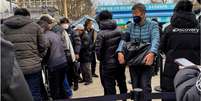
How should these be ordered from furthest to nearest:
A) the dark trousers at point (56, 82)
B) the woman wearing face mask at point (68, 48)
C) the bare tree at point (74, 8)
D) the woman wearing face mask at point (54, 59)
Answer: the bare tree at point (74, 8) → the woman wearing face mask at point (68, 48) → the dark trousers at point (56, 82) → the woman wearing face mask at point (54, 59)

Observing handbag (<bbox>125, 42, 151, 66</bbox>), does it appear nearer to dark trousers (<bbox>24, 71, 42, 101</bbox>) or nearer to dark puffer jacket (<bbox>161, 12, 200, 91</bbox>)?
dark puffer jacket (<bbox>161, 12, 200, 91</bbox>)

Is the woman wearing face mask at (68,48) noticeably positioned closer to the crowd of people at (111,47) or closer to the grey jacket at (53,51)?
the crowd of people at (111,47)

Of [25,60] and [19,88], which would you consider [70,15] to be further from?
[19,88]

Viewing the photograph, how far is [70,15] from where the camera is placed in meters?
51.1

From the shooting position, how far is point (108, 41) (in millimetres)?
7242

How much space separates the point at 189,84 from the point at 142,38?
4423 millimetres

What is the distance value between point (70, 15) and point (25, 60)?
4480 cm

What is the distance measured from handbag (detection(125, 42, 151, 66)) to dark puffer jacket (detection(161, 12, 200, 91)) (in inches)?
22.0

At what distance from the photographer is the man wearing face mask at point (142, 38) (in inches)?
258

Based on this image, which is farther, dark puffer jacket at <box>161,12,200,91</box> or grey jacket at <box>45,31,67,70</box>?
grey jacket at <box>45,31,67,70</box>

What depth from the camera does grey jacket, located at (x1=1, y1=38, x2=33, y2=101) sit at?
1933mm

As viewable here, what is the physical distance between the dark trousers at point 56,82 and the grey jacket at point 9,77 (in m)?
6.11

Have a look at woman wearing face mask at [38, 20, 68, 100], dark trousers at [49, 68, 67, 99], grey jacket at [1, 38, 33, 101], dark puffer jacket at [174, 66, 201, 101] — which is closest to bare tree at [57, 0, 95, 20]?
dark trousers at [49, 68, 67, 99]

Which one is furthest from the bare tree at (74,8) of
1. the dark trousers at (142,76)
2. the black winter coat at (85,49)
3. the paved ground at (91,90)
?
the dark trousers at (142,76)
